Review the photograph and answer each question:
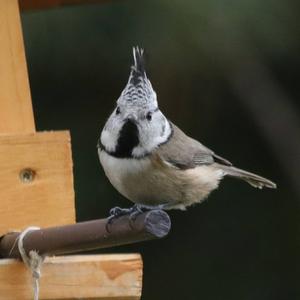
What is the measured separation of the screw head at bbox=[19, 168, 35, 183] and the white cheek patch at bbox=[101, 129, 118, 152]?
256 millimetres

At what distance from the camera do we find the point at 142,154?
3791 millimetres

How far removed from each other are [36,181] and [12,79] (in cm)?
35

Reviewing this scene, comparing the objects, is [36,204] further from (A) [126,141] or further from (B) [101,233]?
(B) [101,233]

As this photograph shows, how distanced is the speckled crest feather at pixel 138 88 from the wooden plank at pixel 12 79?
0.99ft

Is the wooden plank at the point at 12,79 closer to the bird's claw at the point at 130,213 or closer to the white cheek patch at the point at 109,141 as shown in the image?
the white cheek patch at the point at 109,141

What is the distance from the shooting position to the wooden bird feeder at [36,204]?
11.4 feet

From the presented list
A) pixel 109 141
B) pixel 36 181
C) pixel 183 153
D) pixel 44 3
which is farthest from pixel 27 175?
pixel 44 3

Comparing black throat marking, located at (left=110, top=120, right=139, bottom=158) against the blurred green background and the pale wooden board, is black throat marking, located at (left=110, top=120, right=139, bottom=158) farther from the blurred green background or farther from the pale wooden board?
the blurred green background

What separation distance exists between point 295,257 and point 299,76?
916 millimetres

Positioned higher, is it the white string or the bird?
the bird

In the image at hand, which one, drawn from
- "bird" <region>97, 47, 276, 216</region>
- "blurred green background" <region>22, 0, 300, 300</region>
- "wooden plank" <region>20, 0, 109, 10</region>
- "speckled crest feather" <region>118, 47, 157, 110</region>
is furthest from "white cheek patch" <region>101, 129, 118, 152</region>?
"blurred green background" <region>22, 0, 300, 300</region>

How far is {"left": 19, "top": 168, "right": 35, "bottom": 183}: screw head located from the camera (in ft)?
12.1

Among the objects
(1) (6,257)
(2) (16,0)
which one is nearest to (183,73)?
(2) (16,0)

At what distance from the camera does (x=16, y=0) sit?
3.93 meters
